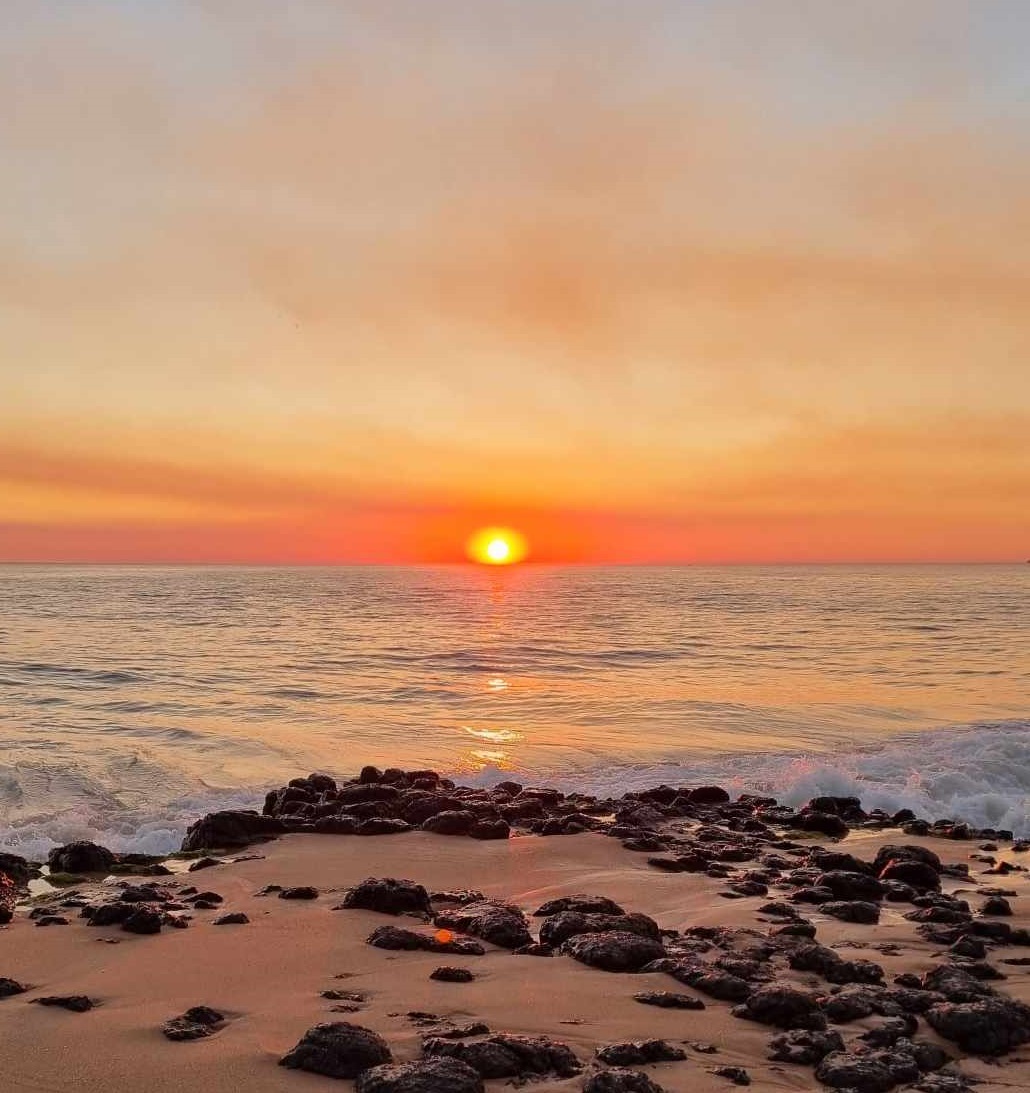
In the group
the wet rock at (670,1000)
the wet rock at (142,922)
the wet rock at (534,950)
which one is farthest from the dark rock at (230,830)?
the wet rock at (670,1000)

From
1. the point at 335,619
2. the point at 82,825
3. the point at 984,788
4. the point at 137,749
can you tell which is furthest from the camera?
the point at 335,619

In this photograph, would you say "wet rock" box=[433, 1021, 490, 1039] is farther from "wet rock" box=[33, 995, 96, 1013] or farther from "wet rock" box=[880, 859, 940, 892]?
"wet rock" box=[880, 859, 940, 892]

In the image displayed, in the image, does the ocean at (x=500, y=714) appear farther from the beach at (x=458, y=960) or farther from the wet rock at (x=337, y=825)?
the beach at (x=458, y=960)

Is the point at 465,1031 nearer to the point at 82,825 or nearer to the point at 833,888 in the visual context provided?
the point at 833,888

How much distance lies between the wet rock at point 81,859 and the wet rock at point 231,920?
11.8ft

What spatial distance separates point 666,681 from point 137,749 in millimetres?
19035

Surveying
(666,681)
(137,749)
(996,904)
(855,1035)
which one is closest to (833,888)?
(996,904)

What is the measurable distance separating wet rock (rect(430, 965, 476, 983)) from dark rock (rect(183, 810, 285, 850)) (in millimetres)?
6483

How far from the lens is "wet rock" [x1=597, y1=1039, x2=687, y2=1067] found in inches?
225

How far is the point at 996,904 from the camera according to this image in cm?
962

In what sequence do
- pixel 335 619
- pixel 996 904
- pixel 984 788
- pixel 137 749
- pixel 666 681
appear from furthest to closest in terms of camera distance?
1. pixel 335 619
2. pixel 666 681
3. pixel 137 749
4. pixel 984 788
5. pixel 996 904

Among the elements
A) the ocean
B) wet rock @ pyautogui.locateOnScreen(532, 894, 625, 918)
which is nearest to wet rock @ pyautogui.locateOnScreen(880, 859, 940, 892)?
wet rock @ pyautogui.locateOnScreen(532, 894, 625, 918)

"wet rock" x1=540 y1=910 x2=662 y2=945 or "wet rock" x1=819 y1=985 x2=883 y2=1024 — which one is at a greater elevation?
"wet rock" x1=819 y1=985 x2=883 y2=1024

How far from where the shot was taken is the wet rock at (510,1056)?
5.48 m
